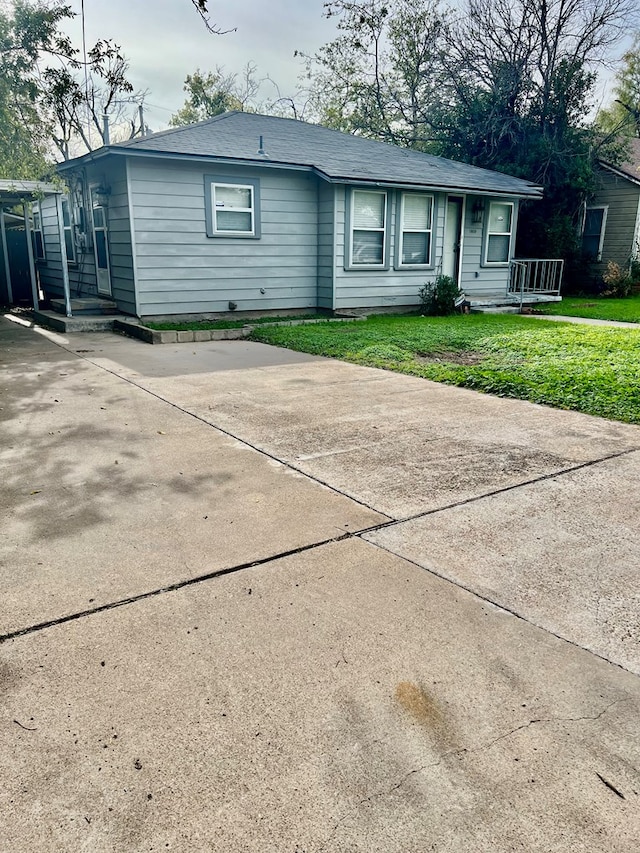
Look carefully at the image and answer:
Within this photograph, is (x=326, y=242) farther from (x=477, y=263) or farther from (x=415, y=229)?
(x=477, y=263)

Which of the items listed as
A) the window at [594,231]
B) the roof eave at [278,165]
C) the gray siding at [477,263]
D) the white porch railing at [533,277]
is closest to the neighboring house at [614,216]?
the window at [594,231]

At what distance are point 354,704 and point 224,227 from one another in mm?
10118

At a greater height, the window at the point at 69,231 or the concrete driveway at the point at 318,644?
the window at the point at 69,231

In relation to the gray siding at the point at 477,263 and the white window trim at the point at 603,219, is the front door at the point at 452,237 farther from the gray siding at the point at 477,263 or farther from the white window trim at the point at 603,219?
the white window trim at the point at 603,219

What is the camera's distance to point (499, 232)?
14164 mm

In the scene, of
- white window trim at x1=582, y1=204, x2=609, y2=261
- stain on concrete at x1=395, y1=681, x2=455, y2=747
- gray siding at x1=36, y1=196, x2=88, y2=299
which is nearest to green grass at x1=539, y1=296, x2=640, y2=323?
white window trim at x1=582, y1=204, x2=609, y2=261

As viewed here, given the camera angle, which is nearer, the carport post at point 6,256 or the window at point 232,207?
the window at point 232,207

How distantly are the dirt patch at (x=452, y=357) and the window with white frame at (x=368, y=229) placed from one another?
4.33 m

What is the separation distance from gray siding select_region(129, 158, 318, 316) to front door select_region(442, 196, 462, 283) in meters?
3.17

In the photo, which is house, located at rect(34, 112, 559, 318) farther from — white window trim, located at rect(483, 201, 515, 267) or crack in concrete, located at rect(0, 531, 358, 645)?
crack in concrete, located at rect(0, 531, 358, 645)

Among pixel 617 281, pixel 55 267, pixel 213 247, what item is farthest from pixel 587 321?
pixel 55 267

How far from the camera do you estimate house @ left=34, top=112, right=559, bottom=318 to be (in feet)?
33.8

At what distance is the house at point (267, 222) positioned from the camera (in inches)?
406

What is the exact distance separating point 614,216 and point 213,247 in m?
13.4
